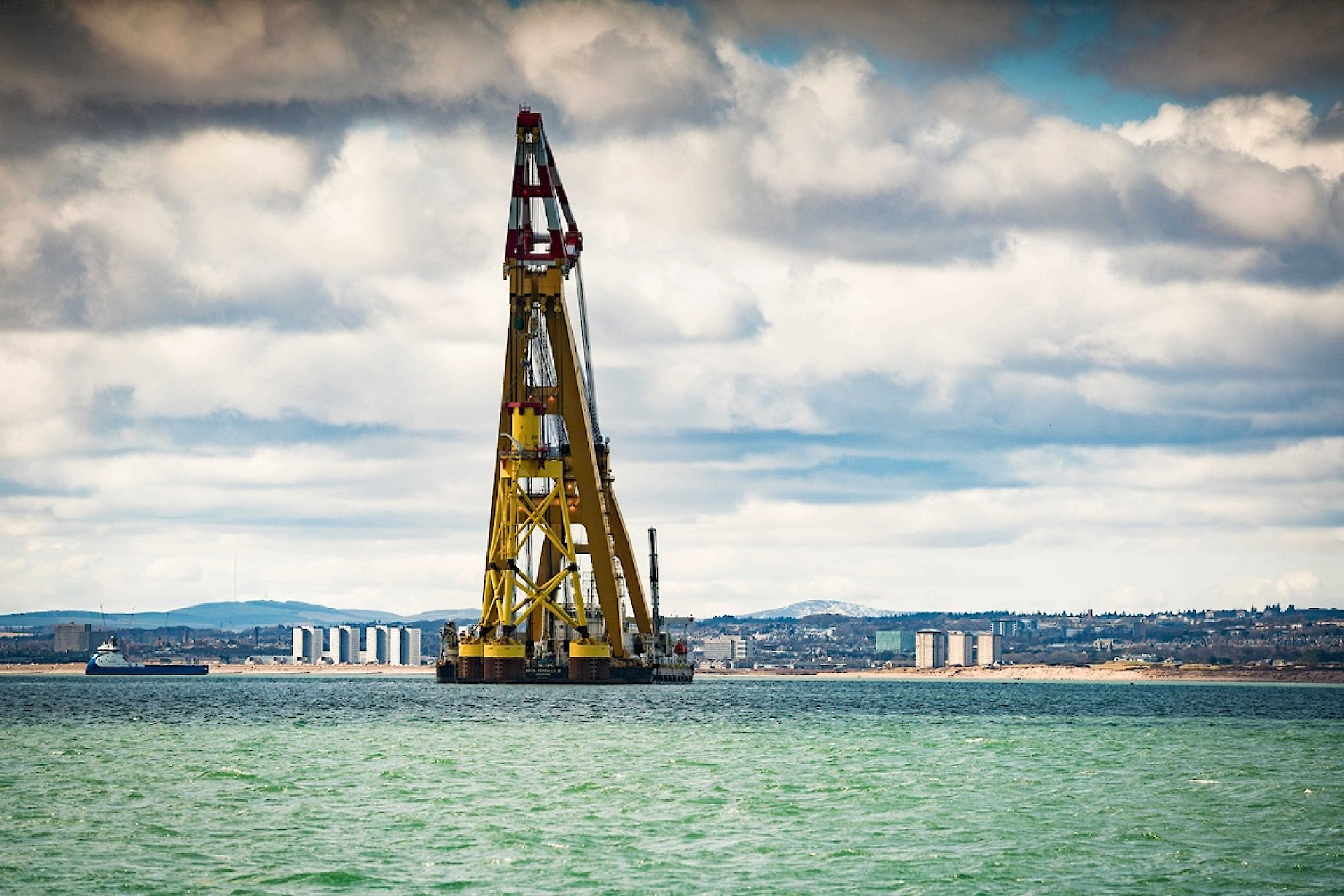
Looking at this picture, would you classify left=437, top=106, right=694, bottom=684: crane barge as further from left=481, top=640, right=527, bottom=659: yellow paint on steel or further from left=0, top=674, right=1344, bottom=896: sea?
left=0, top=674, right=1344, bottom=896: sea

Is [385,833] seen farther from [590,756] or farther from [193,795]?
[590,756]

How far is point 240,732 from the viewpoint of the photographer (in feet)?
237

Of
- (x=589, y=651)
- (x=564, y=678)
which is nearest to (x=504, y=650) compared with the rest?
(x=564, y=678)

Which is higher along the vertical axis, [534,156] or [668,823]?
[534,156]

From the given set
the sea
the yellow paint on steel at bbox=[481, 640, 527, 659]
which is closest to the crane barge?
the yellow paint on steel at bbox=[481, 640, 527, 659]

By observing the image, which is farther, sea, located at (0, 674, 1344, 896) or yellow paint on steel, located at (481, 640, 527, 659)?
yellow paint on steel, located at (481, 640, 527, 659)

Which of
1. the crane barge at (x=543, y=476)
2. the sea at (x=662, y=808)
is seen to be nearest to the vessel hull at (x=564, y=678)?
the crane barge at (x=543, y=476)

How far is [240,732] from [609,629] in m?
59.2

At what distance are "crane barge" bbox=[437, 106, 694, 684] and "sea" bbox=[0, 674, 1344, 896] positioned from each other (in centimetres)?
3970

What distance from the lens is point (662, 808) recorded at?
137 ft

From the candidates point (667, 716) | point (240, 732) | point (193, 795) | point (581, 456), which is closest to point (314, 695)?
point (581, 456)

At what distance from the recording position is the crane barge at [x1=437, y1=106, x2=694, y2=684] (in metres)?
119

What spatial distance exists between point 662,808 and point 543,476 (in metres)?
79.0

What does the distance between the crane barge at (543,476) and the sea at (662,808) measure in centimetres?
3970
